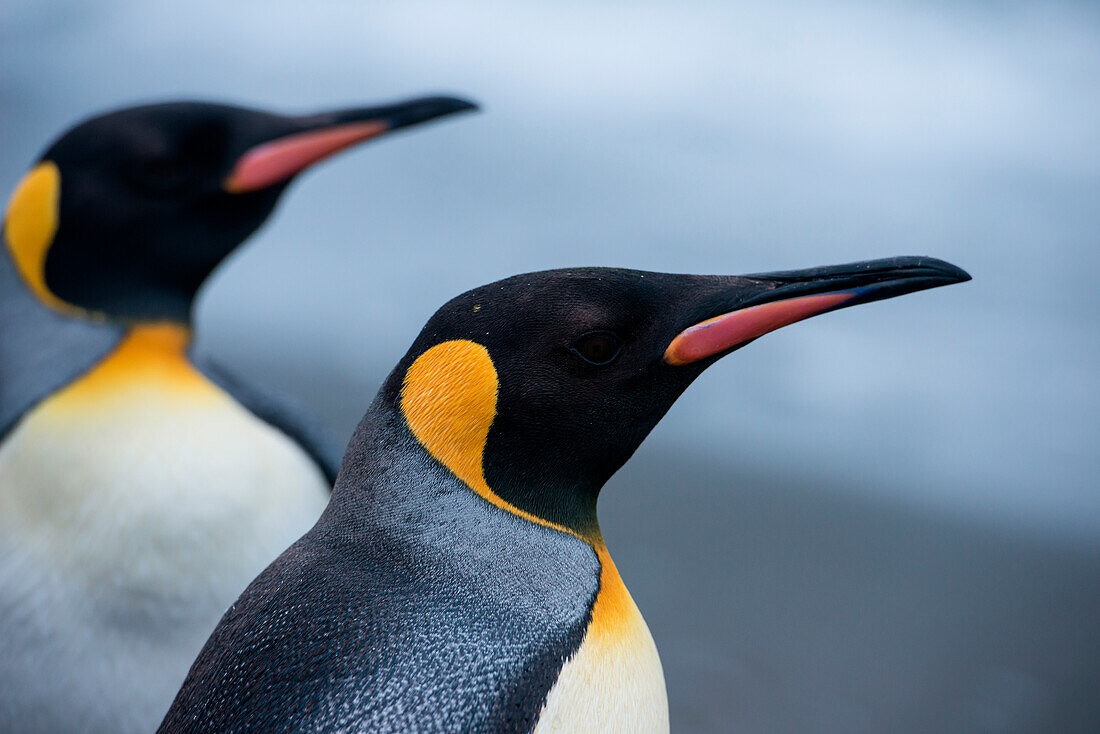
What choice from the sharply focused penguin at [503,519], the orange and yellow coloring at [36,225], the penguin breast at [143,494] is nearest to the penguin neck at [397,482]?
the sharply focused penguin at [503,519]

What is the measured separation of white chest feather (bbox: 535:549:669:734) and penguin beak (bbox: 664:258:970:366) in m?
0.16

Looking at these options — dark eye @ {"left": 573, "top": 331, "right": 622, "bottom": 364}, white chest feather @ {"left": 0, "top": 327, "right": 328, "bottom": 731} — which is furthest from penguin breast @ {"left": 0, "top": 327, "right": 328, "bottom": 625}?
dark eye @ {"left": 573, "top": 331, "right": 622, "bottom": 364}

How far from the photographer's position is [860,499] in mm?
2326

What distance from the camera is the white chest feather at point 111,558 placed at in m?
0.93

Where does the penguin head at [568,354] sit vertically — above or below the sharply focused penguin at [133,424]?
above

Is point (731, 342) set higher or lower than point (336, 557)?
higher

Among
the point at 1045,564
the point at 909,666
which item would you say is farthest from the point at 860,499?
the point at 909,666

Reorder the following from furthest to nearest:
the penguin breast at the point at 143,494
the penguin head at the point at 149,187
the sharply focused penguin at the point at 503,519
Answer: the penguin head at the point at 149,187 → the penguin breast at the point at 143,494 → the sharply focused penguin at the point at 503,519

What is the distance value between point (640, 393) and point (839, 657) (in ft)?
4.43

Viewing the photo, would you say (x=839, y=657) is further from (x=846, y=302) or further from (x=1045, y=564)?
(x=846, y=302)

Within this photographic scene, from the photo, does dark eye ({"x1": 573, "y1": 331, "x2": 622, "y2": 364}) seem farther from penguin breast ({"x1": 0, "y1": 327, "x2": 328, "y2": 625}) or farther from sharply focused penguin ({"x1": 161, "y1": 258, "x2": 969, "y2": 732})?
penguin breast ({"x1": 0, "y1": 327, "x2": 328, "y2": 625})

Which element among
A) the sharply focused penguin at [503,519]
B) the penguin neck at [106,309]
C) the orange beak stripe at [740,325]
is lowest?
the penguin neck at [106,309]

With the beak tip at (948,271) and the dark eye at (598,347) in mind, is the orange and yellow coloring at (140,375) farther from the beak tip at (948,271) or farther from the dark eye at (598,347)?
the beak tip at (948,271)

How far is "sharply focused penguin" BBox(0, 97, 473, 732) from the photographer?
0.93 meters
